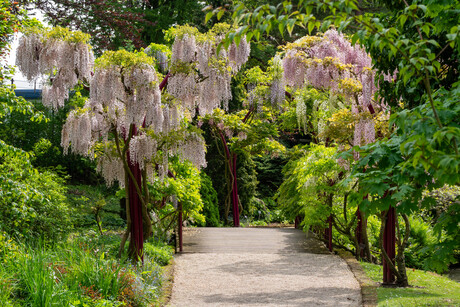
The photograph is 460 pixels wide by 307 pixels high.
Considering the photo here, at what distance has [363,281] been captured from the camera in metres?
8.07

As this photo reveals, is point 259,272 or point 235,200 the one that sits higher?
point 235,200

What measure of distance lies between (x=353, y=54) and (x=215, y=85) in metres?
2.70

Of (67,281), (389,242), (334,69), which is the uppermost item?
(334,69)

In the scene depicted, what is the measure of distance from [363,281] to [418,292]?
3.09 ft

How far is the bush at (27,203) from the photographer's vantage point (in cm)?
643

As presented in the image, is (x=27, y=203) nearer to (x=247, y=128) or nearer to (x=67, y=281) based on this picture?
(x=67, y=281)

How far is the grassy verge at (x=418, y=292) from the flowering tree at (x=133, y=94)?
3.24m

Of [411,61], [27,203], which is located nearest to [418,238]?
[27,203]

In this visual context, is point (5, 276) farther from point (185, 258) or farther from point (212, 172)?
point (212, 172)

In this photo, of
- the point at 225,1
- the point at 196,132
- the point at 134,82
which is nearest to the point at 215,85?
the point at 196,132

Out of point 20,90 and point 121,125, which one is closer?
point 121,125

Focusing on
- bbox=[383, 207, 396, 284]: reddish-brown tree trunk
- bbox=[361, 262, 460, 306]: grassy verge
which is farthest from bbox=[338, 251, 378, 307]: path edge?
bbox=[383, 207, 396, 284]: reddish-brown tree trunk

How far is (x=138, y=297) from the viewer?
247 inches

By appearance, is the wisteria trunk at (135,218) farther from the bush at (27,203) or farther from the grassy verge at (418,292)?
the grassy verge at (418,292)
